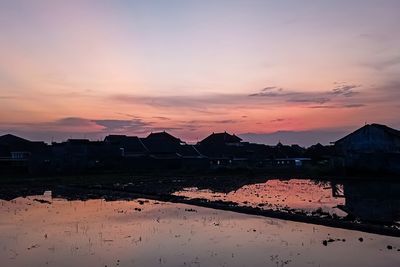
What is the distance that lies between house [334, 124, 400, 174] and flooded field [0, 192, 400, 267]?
25651mm

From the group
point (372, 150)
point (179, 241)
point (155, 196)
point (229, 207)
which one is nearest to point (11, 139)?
point (155, 196)

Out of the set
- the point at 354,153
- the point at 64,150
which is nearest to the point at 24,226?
the point at 354,153

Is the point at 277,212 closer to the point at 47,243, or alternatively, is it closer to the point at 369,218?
the point at 369,218

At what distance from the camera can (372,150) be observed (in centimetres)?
4206

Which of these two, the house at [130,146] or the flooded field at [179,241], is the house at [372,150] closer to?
the flooded field at [179,241]

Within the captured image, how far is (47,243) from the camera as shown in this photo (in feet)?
46.5

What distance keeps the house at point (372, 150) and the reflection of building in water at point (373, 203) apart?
37.0 ft

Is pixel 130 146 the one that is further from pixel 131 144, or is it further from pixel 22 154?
pixel 22 154

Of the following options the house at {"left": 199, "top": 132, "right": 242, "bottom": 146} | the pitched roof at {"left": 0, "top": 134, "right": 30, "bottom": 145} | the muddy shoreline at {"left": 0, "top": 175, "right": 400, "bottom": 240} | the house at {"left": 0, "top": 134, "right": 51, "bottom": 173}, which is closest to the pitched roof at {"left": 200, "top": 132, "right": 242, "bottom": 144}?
the house at {"left": 199, "top": 132, "right": 242, "bottom": 146}

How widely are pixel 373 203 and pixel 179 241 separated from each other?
41.8ft

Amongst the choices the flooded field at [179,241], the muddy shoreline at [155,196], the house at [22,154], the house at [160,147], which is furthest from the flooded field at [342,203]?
the house at [160,147]

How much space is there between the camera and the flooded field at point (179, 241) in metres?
11.6

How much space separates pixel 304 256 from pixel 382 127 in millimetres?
34068

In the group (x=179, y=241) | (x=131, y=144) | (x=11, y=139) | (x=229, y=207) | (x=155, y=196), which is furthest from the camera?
(x=11, y=139)
